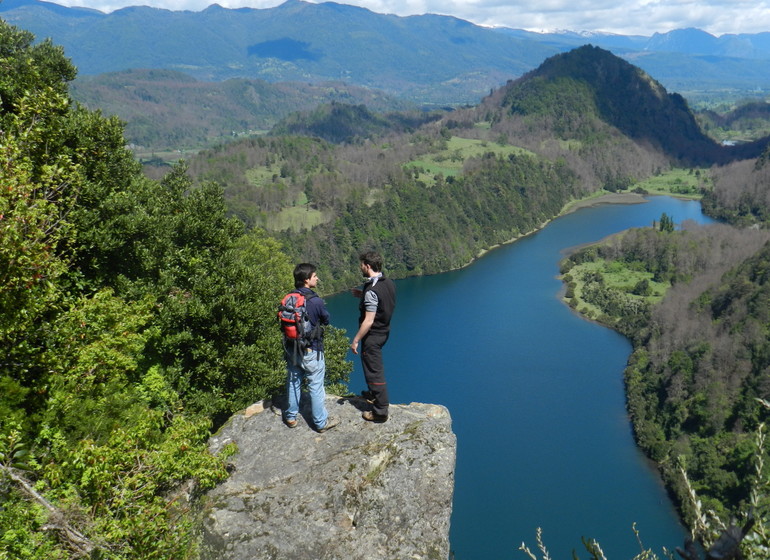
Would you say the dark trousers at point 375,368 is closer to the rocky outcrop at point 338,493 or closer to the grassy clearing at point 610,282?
the rocky outcrop at point 338,493

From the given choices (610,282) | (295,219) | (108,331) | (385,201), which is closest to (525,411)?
(610,282)

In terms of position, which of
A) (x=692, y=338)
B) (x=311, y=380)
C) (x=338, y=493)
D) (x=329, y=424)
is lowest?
(x=692, y=338)

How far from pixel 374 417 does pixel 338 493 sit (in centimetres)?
191

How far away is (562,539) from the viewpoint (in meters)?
45.5

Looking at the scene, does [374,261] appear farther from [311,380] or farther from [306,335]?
[311,380]

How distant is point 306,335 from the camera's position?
11.0 m

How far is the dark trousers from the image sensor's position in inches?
438

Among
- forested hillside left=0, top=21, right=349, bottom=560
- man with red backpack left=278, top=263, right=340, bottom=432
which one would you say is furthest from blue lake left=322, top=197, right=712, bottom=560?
man with red backpack left=278, top=263, right=340, bottom=432

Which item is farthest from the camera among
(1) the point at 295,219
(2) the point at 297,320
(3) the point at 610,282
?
(1) the point at 295,219

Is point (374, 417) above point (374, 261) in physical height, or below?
below

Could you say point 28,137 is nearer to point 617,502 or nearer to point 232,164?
point 617,502

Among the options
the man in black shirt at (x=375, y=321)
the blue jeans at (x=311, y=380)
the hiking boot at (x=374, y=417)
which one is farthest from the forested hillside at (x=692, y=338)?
the blue jeans at (x=311, y=380)

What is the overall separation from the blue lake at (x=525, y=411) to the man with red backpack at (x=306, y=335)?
92.5ft

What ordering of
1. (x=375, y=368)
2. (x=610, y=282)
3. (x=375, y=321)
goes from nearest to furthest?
A: (x=375, y=321), (x=375, y=368), (x=610, y=282)
